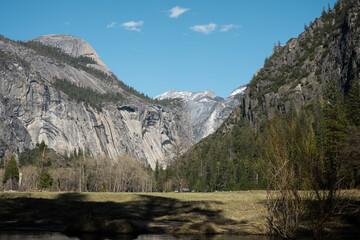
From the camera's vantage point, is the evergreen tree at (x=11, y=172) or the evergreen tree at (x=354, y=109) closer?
the evergreen tree at (x=354, y=109)

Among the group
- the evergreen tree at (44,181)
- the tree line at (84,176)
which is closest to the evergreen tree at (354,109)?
the tree line at (84,176)

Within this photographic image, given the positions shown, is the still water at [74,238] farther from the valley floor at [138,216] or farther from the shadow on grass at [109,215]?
the shadow on grass at [109,215]

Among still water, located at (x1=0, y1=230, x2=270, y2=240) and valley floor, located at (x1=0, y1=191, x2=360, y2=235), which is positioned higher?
valley floor, located at (x1=0, y1=191, x2=360, y2=235)

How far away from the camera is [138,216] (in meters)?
38.6

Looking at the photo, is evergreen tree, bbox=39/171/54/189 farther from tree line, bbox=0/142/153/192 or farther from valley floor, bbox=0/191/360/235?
valley floor, bbox=0/191/360/235

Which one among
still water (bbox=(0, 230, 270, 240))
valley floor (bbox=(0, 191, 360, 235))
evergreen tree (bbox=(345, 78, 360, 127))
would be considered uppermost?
evergreen tree (bbox=(345, 78, 360, 127))

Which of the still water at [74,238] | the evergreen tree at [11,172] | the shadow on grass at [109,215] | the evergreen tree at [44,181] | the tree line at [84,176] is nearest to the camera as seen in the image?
the still water at [74,238]

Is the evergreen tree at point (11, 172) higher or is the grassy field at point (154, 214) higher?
the evergreen tree at point (11, 172)

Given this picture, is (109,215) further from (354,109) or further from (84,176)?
(84,176)

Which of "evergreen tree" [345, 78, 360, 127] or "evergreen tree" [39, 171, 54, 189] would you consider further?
"evergreen tree" [39, 171, 54, 189]

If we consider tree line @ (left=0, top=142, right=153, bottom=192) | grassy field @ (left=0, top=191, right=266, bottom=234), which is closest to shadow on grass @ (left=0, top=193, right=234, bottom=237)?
grassy field @ (left=0, top=191, right=266, bottom=234)

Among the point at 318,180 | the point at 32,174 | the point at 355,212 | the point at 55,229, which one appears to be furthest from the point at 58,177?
the point at 318,180

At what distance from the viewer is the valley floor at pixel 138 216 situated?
A: 103 ft

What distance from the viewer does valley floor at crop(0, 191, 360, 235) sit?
3125cm
